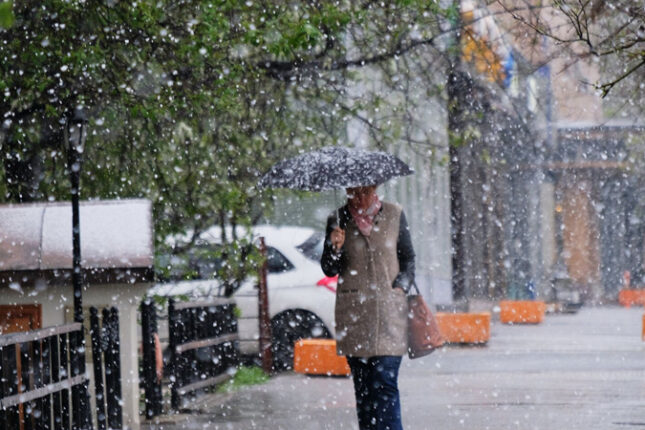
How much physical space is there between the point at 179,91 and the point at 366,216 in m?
4.62

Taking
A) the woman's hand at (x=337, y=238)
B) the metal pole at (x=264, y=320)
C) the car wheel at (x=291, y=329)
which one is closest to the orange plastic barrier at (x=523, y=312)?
the car wheel at (x=291, y=329)

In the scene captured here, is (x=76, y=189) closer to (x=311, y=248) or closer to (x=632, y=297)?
(x=311, y=248)

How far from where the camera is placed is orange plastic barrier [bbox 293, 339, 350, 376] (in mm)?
13273

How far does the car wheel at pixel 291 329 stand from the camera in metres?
14.5

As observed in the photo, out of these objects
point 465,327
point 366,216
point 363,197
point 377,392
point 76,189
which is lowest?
point 465,327

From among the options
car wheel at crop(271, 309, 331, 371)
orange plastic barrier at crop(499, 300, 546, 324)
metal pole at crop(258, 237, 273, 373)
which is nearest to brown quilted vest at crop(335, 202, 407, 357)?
metal pole at crop(258, 237, 273, 373)

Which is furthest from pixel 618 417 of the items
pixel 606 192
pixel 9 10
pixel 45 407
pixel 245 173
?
pixel 606 192

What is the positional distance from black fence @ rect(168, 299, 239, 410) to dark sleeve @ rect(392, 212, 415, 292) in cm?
396

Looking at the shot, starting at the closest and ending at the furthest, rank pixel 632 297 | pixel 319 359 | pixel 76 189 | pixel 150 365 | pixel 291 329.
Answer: pixel 76 189, pixel 150 365, pixel 319 359, pixel 291 329, pixel 632 297

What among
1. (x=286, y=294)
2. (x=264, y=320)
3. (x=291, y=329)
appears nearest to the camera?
(x=264, y=320)

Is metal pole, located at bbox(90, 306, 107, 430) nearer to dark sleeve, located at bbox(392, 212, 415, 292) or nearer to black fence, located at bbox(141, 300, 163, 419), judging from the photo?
black fence, located at bbox(141, 300, 163, 419)

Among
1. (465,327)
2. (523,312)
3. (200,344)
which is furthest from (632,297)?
(200,344)

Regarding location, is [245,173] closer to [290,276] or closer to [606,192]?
[290,276]

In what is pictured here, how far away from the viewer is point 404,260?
735cm
